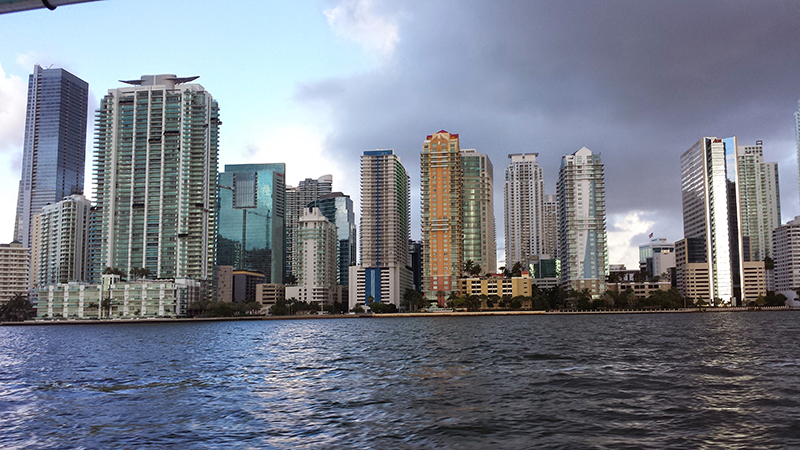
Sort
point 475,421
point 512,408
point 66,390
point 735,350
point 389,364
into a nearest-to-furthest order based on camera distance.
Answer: point 475,421
point 512,408
point 66,390
point 389,364
point 735,350

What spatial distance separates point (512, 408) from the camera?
3428 centimetres

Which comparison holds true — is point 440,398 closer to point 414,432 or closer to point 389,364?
point 414,432

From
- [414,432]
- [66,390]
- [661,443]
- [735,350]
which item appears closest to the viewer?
[661,443]

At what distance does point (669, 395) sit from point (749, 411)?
563cm

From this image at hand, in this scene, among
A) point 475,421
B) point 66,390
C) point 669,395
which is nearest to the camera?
point 475,421

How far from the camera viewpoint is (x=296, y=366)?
59562 mm

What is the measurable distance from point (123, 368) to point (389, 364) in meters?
25.6

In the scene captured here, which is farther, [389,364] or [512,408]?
[389,364]

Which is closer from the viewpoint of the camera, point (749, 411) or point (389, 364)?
point (749, 411)

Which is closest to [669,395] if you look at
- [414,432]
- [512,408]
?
[512,408]

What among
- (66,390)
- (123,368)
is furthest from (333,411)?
(123,368)

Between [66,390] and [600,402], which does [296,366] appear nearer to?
[66,390]

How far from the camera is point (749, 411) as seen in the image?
32500 millimetres

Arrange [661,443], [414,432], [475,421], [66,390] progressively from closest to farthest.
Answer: [661,443]
[414,432]
[475,421]
[66,390]
